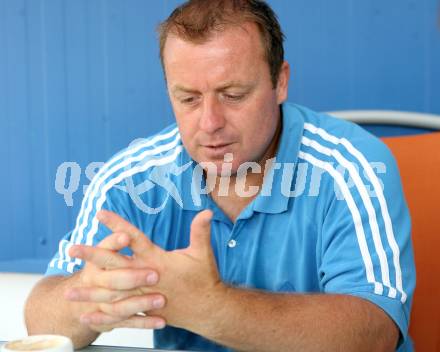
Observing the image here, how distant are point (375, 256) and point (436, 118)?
0.77 meters

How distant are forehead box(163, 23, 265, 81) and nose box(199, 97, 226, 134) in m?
0.06

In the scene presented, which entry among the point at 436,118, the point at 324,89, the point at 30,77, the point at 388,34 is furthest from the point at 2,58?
the point at 436,118

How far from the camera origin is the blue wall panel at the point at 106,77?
2057 mm

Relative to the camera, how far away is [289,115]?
4.95 feet

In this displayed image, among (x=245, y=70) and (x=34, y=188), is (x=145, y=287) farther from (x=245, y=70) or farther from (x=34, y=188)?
(x=34, y=188)

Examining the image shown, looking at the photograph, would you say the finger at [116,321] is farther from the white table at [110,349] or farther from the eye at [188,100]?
the eye at [188,100]

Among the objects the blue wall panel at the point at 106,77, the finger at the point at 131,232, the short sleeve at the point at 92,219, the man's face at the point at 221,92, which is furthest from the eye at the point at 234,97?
the blue wall panel at the point at 106,77

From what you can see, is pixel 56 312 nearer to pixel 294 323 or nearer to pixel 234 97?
pixel 294 323

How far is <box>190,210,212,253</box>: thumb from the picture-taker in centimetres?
102

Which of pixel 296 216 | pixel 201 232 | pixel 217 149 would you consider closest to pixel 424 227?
pixel 296 216

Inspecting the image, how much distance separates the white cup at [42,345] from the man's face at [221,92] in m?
0.56

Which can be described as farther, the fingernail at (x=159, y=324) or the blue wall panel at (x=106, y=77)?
the blue wall panel at (x=106, y=77)

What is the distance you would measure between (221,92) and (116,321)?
461 mm

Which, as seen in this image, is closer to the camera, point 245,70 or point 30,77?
point 245,70
